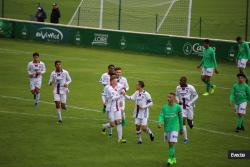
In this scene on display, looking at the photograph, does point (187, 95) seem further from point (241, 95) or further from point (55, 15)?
point (55, 15)

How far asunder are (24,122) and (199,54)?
77.6 ft

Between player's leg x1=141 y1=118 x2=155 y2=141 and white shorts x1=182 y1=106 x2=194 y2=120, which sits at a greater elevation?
white shorts x1=182 y1=106 x2=194 y2=120

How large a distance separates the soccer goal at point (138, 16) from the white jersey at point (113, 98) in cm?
2969

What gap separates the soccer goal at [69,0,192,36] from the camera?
55.0 meters

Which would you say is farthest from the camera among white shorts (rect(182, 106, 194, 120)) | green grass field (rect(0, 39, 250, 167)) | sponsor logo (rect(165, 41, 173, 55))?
sponsor logo (rect(165, 41, 173, 55))

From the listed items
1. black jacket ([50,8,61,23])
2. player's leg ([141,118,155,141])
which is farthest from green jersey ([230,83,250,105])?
black jacket ([50,8,61,23])

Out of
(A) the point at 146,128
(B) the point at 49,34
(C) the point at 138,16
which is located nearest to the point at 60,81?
(A) the point at 146,128

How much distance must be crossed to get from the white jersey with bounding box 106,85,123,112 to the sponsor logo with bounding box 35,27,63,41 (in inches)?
1257

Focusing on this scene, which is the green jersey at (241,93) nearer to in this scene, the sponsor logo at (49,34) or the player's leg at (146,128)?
the player's leg at (146,128)

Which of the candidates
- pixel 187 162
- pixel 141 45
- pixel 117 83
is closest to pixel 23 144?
pixel 117 83

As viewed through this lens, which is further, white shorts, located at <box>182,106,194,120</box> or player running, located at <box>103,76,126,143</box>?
white shorts, located at <box>182,106,194,120</box>

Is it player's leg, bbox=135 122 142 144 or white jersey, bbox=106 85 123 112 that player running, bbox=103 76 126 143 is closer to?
white jersey, bbox=106 85 123 112

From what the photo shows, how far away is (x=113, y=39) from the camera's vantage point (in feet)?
174

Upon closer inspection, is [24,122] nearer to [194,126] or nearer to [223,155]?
[194,126]
